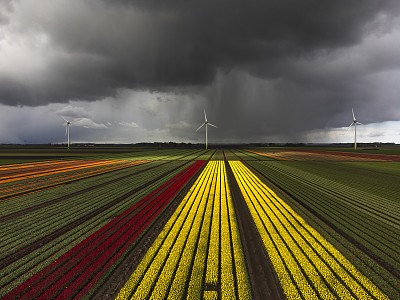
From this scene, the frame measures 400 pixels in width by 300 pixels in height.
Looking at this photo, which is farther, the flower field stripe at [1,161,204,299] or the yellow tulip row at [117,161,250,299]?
the flower field stripe at [1,161,204,299]

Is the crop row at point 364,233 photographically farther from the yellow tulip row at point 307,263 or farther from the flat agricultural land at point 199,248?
the yellow tulip row at point 307,263

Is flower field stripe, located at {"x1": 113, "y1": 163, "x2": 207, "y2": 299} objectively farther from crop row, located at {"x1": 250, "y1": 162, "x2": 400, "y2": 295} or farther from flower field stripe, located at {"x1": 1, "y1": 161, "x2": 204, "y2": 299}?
crop row, located at {"x1": 250, "y1": 162, "x2": 400, "y2": 295}

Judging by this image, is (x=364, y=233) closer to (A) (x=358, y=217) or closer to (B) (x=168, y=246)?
(A) (x=358, y=217)

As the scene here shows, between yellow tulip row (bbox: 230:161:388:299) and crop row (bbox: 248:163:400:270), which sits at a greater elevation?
crop row (bbox: 248:163:400:270)

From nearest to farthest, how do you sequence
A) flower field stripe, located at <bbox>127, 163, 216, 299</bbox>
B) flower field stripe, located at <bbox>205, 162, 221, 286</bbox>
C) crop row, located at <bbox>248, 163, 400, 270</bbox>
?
flower field stripe, located at <bbox>127, 163, 216, 299</bbox>
flower field stripe, located at <bbox>205, 162, 221, 286</bbox>
crop row, located at <bbox>248, 163, 400, 270</bbox>

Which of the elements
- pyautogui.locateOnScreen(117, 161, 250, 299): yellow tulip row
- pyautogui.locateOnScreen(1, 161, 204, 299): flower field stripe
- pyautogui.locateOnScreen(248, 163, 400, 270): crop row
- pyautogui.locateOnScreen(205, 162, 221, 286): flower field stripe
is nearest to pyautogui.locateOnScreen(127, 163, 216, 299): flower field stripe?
pyautogui.locateOnScreen(117, 161, 250, 299): yellow tulip row

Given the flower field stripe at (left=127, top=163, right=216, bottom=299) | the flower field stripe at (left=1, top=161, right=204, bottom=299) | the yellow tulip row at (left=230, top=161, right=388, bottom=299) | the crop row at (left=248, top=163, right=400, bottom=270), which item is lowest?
the flower field stripe at (left=1, top=161, right=204, bottom=299)

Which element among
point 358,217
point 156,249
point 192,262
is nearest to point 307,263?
point 192,262

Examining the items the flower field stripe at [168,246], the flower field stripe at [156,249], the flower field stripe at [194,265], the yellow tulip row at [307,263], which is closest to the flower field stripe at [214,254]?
the flower field stripe at [194,265]
